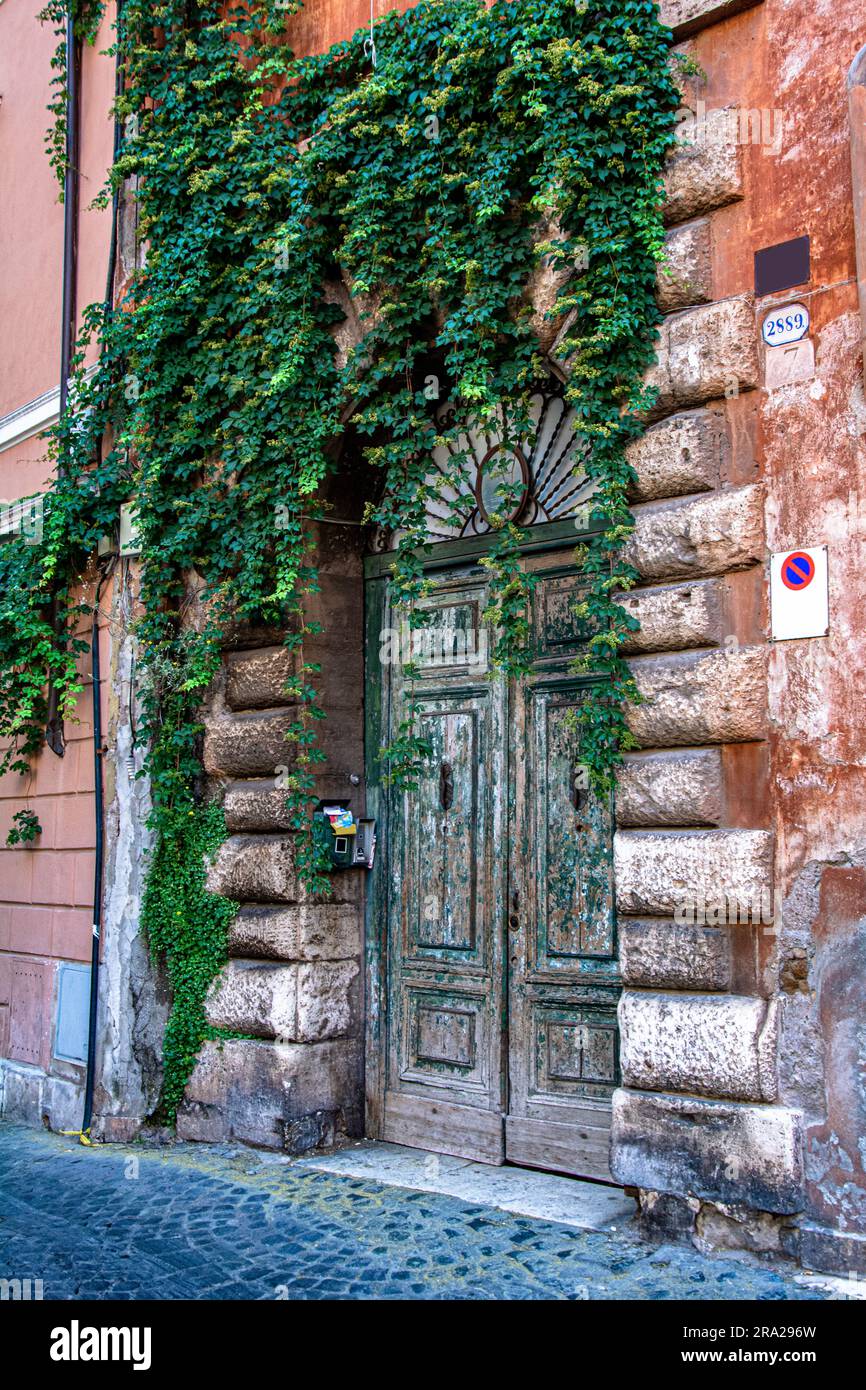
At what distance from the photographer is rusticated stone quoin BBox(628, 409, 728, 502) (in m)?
4.36

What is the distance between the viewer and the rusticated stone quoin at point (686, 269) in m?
4.43

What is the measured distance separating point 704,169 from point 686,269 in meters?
0.36

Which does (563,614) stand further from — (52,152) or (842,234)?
(52,152)

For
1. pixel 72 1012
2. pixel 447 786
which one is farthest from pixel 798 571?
pixel 72 1012

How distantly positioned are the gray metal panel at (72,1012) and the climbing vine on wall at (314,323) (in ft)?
2.60

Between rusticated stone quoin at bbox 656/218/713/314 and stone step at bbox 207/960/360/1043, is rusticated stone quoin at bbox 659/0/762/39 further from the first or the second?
stone step at bbox 207/960/360/1043

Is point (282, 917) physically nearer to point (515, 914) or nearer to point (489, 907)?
point (489, 907)

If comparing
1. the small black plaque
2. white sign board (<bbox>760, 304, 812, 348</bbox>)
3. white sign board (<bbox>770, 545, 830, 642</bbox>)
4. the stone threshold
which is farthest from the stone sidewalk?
the small black plaque

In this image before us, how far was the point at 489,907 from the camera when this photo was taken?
5512 mm

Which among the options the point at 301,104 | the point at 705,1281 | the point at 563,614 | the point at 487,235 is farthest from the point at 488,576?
the point at 705,1281

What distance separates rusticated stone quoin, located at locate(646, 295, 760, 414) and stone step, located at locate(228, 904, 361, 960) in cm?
289

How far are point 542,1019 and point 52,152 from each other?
627 cm

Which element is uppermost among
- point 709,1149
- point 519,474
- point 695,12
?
point 695,12

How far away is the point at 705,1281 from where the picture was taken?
3.85 metres
